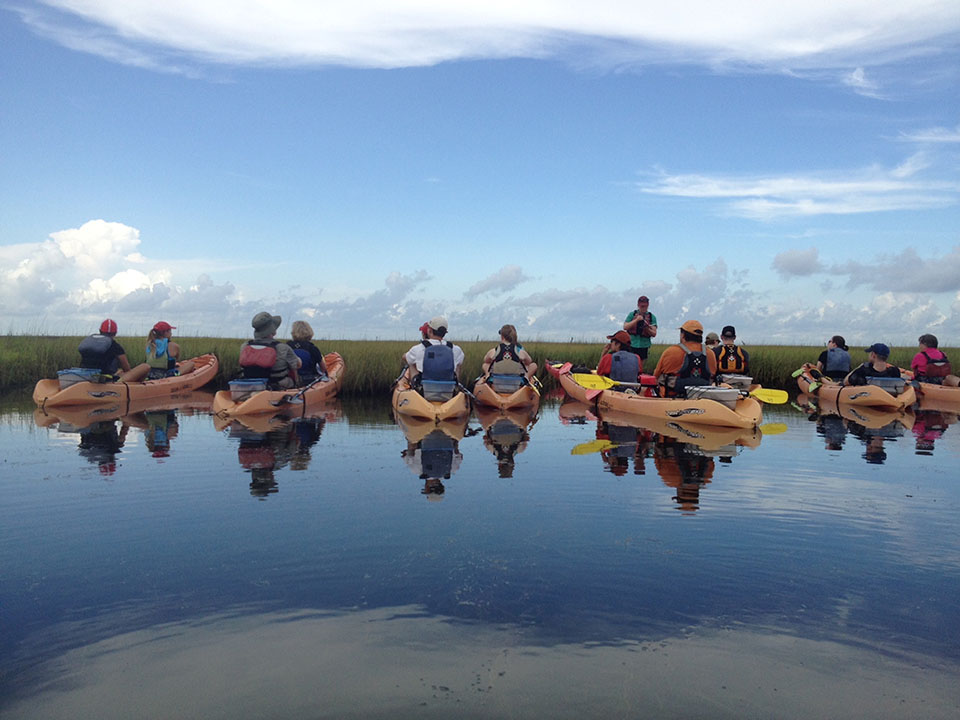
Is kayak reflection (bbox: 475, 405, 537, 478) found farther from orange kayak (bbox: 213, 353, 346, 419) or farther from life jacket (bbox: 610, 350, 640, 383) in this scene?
orange kayak (bbox: 213, 353, 346, 419)

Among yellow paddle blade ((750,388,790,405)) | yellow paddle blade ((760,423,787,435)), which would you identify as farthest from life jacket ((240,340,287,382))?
yellow paddle blade ((750,388,790,405))

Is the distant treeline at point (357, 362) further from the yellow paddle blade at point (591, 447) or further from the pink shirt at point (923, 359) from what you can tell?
the yellow paddle blade at point (591, 447)

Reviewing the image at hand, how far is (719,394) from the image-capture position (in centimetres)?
1373

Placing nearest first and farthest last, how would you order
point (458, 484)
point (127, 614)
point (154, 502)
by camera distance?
point (127, 614) < point (154, 502) < point (458, 484)

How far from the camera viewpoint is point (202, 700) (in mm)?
3627

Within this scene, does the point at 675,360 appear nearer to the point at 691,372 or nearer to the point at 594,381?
the point at 691,372

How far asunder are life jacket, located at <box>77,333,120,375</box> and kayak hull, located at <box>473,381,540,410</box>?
8398 millimetres

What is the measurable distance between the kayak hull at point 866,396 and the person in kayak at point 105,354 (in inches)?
686

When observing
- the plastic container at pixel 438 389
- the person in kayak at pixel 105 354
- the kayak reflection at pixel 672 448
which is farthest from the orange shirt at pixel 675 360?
the person in kayak at pixel 105 354

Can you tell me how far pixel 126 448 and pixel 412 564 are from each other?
7.40 meters

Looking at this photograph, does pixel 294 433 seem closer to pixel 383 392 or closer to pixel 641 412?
pixel 641 412

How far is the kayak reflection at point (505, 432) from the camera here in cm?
1054

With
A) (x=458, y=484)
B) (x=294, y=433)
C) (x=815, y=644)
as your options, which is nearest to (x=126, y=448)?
(x=294, y=433)

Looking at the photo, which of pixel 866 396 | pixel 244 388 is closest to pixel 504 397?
pixel 244 388
